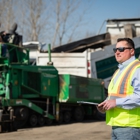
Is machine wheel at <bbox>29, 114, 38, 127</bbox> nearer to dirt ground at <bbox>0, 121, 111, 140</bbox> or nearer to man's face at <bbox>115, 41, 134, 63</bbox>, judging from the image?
dirt ground at <bbox>0, 121, 111, 140</bbox>

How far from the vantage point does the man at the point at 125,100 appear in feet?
12.0

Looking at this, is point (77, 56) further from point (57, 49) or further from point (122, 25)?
point (122, 25)

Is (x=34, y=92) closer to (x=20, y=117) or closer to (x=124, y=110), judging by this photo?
(x=20, y=117)

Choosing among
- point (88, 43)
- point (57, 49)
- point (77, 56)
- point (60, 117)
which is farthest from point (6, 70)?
point (88, 43)

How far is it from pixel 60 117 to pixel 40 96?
3.61ft

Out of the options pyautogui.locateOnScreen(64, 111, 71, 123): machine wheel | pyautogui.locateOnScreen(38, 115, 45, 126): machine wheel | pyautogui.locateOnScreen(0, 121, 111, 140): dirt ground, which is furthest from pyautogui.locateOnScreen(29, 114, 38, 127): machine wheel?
pyautogui.locateOnScreen(64, 111, 71, 123): machine wheel

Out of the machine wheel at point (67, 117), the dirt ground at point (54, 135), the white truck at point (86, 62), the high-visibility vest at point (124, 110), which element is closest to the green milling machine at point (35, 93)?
the machine wheel at point (67, 117)

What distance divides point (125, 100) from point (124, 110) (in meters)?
0.11

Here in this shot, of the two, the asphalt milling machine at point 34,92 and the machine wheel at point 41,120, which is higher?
the asphalt milling machine at point 34,92

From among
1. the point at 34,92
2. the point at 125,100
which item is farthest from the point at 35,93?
the point at 125,100

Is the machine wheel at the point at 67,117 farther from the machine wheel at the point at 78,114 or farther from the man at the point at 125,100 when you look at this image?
the man at the point at 125,100

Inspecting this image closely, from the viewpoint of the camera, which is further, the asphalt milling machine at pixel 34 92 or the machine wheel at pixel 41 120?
the machine wheel at pixel 41 120

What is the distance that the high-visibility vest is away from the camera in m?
3.68

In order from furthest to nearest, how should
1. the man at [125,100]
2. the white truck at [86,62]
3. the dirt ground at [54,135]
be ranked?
the white truck at [86,62] < the dirt ground at [54,135] < the man at [125,100]
